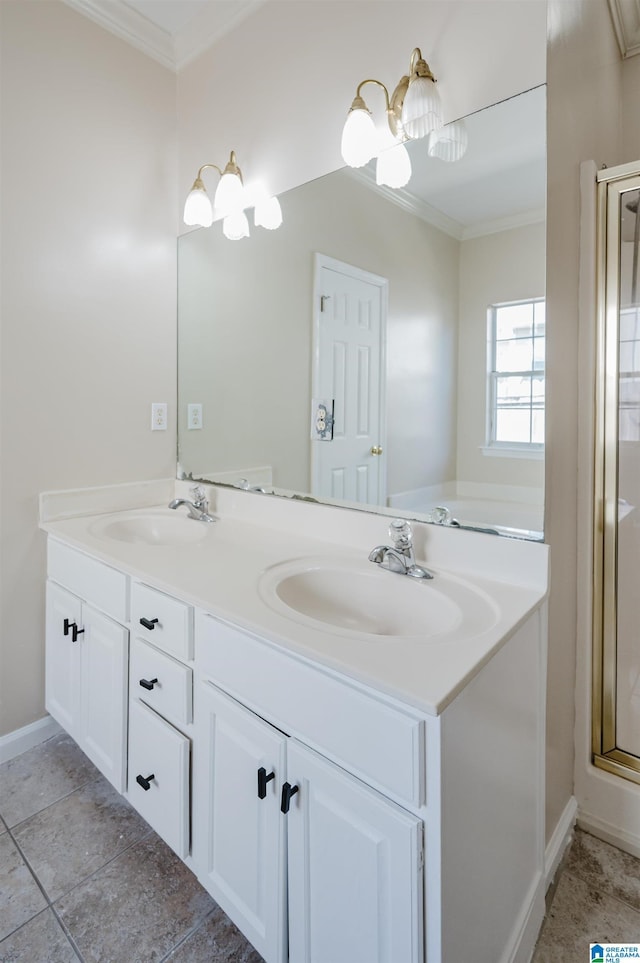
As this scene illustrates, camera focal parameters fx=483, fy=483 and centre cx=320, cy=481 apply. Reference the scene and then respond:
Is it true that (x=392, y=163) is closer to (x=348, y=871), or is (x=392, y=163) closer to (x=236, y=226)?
(x=236, y=226)

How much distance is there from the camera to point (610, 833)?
1384 millimetres

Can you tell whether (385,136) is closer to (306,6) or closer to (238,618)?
(306,6)

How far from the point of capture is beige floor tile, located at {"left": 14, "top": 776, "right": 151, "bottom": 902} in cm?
127

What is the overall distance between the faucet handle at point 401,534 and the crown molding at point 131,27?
209 cm

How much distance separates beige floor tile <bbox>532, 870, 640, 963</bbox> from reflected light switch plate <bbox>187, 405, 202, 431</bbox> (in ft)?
6.24

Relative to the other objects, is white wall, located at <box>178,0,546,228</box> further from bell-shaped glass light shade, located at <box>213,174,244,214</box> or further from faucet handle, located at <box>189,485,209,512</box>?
faucet handle, located at <box>189,485,209,512</box>

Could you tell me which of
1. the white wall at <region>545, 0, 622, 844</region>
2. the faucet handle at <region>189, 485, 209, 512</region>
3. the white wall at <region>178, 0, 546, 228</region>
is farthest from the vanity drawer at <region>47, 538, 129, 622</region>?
the white wall at <region>178, 0, 546, 228</region>

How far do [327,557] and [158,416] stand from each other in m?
1.12

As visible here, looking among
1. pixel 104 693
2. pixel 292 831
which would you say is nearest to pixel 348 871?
pixel 292 831

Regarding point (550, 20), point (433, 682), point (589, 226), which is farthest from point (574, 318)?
point (433, 682)

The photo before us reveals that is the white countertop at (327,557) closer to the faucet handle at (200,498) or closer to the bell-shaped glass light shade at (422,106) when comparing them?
the faucet handle at (200,498)

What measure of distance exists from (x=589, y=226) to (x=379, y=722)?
4.56 ft

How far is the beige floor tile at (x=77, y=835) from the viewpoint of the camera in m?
1.27

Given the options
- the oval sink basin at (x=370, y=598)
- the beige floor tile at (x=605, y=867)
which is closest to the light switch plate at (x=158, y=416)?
the oval sink basin at (x=370, y=598)
